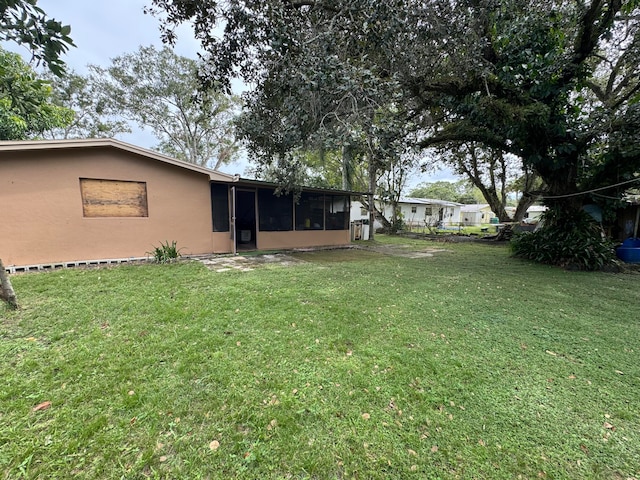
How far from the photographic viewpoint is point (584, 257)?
668 cm

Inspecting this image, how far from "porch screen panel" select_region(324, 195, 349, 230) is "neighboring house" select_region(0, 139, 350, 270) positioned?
7.72ft

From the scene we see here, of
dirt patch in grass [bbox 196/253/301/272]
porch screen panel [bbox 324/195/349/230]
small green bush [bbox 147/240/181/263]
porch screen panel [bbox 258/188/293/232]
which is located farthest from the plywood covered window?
porch screen panel [bbox 324/195/349/230]

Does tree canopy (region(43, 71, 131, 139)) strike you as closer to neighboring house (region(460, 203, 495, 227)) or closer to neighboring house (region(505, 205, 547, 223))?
neighboring house (region(505, 205, 547, 223))

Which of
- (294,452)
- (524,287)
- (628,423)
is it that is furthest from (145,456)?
(524,287)

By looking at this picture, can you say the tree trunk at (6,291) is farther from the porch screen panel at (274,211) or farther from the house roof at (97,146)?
the porch screen panel at (274,211)

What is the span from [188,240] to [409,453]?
23.1ft

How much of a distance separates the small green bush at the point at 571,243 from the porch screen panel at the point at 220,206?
29.9 feet

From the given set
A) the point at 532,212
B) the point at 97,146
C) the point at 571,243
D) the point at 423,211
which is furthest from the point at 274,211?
the point at 532,212

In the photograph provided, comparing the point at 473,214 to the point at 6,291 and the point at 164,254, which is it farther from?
the point at 6,291

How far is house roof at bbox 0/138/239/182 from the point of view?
4.96 metres

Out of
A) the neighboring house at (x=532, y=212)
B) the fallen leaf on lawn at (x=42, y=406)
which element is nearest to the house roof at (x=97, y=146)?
the fallen leaf on lawn at (x=42, y=406)

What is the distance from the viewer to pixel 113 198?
614 cm

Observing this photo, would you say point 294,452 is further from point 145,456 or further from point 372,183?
point 372,183

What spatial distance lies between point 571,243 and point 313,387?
8372 mm
